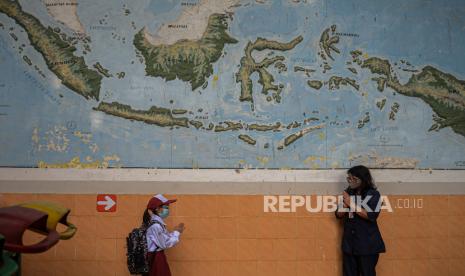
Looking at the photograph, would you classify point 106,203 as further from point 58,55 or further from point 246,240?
point 58,55

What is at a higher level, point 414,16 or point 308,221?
point 414,16

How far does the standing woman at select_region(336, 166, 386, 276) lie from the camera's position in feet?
21.6

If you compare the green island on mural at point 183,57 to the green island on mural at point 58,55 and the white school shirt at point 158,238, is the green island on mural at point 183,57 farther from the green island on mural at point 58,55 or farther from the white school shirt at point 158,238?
the white school shirt at point 158,238

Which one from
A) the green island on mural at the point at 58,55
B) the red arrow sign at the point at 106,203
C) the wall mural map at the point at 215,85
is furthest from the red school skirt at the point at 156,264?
the green island on mural at the point at 58,55

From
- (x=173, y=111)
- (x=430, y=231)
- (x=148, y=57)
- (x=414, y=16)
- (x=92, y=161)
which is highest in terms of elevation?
(x=414, y=16)

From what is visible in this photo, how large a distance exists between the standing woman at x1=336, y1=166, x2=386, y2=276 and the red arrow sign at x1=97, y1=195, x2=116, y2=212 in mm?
2498

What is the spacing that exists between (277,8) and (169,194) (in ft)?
7.97

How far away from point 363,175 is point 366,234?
0.62m

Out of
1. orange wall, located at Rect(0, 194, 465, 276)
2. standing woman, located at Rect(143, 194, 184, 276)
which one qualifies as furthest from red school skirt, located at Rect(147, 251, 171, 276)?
orange wall, located at Rect(0, 194, 465, 276)

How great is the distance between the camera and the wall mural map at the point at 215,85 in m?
7.03

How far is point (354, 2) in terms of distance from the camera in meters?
7.33

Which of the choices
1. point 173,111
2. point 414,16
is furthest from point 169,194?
point 414,16

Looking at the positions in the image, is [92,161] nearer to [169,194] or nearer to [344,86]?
[169,194]

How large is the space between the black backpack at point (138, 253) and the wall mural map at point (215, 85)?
3.89ft
